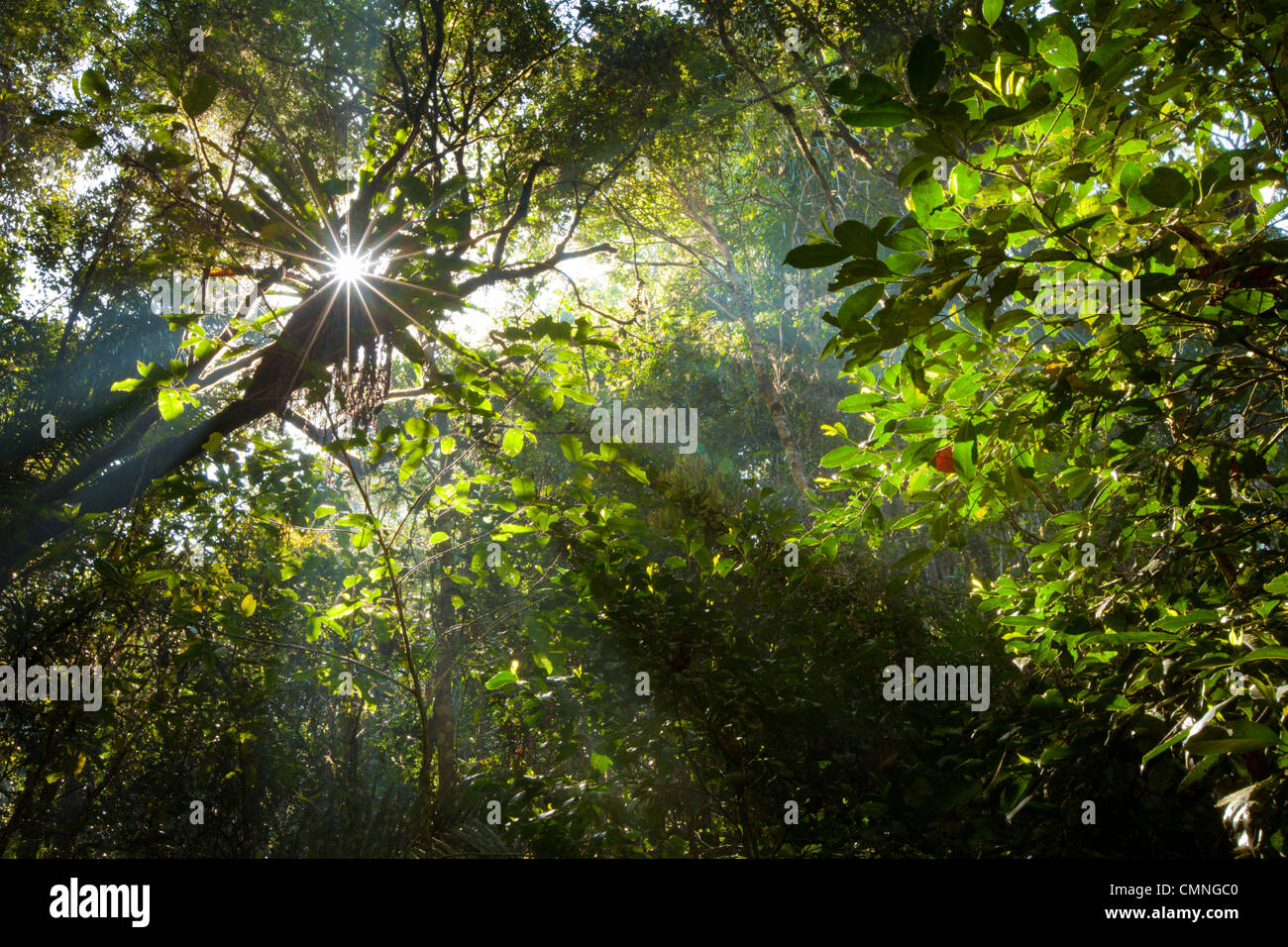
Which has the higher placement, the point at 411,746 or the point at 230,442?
the point at 230,442

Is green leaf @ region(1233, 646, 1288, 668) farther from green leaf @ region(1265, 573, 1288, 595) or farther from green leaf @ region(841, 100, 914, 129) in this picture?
green leaf @ region(841, 100, 914, 129)

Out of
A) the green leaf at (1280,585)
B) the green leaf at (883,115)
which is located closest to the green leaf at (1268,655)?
the green leaf at (1280,585)

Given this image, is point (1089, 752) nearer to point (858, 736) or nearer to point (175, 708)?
point (858, 736)

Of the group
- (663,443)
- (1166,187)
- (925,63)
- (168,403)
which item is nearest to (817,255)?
(925,63)

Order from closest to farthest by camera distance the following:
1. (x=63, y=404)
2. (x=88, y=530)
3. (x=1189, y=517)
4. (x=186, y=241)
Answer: (x=1189, y=517)
(x=186, y=241)
(x=88, y=530)
(x=63, y=404)

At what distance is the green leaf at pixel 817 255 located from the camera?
808 mm

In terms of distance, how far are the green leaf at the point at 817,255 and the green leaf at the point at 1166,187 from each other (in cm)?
46

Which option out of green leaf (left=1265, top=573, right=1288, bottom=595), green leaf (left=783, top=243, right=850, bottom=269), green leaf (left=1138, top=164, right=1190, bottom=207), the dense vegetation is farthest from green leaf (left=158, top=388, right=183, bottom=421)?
green leaf (left=1265, top=573, right=1288, bottom=595)

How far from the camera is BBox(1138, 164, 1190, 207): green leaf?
34.9 inches

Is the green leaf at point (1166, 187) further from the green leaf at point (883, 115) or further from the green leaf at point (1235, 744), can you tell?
the green leaf at point (1235, 744)

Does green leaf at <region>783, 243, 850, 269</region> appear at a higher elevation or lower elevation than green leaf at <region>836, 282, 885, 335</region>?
higher
